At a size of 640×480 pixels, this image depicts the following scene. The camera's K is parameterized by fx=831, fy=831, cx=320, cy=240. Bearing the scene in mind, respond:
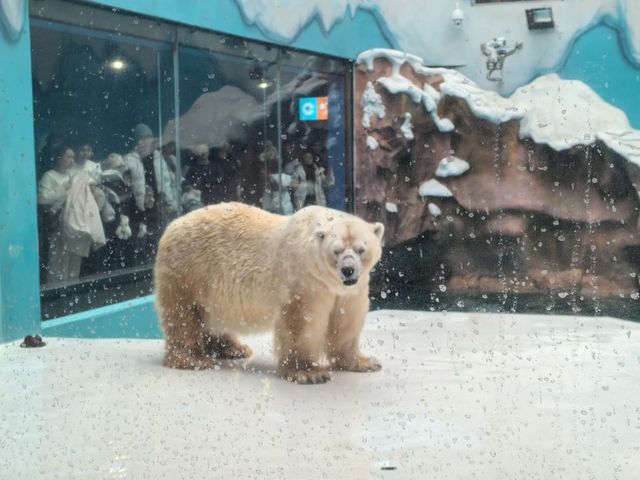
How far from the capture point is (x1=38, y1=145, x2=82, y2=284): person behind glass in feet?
11.4

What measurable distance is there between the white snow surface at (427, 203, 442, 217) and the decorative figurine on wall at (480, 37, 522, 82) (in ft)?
8.85

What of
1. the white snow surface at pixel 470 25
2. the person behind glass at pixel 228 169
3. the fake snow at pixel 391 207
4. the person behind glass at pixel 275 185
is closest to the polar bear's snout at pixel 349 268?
the white snow surface at pixel 470 25

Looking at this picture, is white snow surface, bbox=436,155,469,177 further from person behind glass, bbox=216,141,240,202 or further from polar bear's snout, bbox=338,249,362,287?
polar bear's snout, bbox=338,249,362,287

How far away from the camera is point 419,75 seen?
4.11 meters

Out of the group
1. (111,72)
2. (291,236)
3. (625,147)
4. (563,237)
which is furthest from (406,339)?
(563,237)

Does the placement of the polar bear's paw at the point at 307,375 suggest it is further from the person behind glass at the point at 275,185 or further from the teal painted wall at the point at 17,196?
the teal painted wall at the point at 17,196

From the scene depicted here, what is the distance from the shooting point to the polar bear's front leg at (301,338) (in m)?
2.32

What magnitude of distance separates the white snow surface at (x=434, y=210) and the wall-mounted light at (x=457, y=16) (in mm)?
2918

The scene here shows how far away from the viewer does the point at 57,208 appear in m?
3.52

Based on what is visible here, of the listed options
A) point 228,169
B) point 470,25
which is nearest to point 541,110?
point 228,169

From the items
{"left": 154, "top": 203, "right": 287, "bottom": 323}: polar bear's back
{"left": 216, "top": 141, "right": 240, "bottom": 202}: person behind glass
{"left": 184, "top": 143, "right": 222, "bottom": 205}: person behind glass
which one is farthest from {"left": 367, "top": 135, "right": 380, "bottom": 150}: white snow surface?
{"left": 154, "top": 203, "right": 287, "bottom": 323}: polar bear's back

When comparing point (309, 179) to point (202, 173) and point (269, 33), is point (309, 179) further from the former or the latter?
point (202, 173)

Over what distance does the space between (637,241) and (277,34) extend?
351 centimetres

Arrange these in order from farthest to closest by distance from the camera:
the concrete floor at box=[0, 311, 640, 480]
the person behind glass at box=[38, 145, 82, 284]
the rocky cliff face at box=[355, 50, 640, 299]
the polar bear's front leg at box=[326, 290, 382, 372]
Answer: the rocky cliff face at box=[355, 50, 640, 299] → the person behind glass at box=[38, 145, 82, 284] → the polar bear's front leg at box=[326, 290, 382, 372] → the concrete floor at box=[0, 311, 640, 480]
